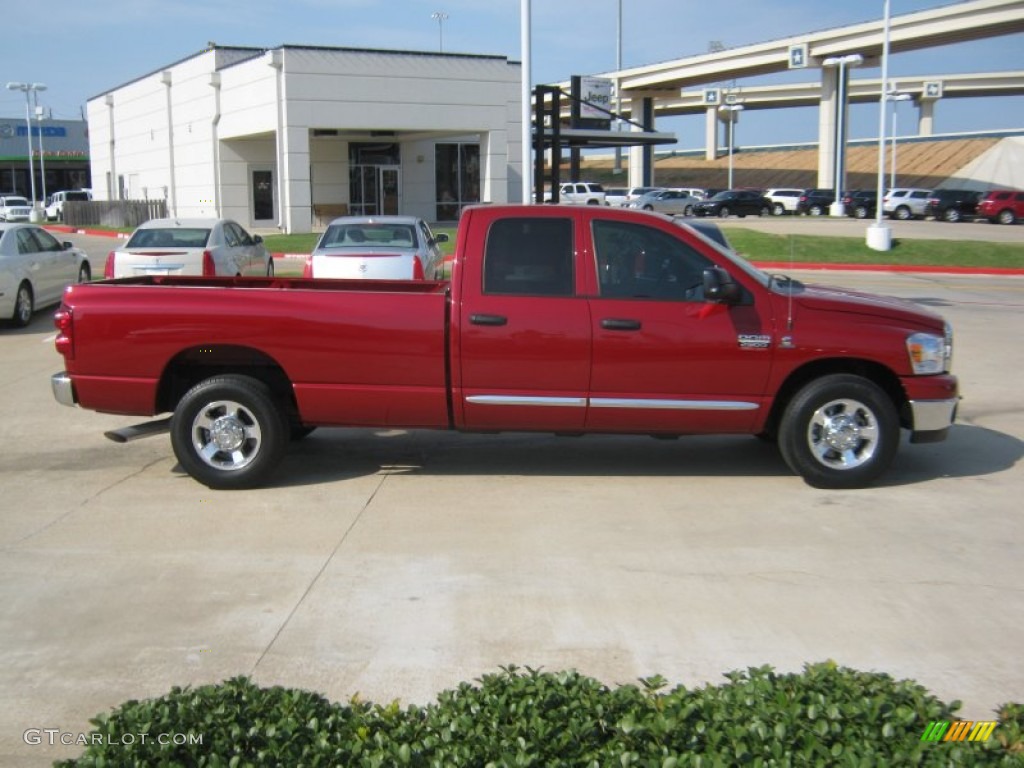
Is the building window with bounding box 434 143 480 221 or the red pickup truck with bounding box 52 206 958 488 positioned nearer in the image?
the red pickup truck with bounding box 52 206 958 488

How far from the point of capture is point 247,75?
43.3m

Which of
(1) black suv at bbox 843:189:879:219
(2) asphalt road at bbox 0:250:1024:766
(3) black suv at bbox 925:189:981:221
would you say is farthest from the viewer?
(1) black suv at bbox 843:189:879:219

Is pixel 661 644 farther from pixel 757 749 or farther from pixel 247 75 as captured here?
pixel 247 75

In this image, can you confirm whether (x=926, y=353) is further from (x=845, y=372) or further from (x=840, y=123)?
(x=840, y=123)

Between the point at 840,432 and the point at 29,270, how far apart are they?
44.3 feet

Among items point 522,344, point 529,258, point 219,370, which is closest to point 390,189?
point 219,370

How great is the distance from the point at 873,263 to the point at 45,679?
27869 millimetres

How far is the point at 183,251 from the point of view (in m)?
16.3

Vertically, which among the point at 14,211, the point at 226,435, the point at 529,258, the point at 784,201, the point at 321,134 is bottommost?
the point at 226,435

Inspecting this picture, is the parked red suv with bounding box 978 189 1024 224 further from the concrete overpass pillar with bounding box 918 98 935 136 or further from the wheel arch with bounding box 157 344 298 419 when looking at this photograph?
the concrete overpass pillar with bounding box 918 98 935 136

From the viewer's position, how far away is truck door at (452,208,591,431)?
7.54 metres

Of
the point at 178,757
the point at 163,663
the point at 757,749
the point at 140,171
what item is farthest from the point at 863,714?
the point at 140,171

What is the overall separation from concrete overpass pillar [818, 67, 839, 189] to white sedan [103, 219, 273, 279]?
59.4 m

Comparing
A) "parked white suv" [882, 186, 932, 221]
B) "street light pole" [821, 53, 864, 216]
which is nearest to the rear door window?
"parked white suv" [882, 186, 932, 221]
